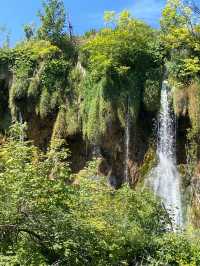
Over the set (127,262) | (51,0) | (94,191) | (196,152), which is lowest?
(127,262)

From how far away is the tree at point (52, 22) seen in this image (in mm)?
26156

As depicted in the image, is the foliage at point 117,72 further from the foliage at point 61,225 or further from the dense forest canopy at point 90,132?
→ the foliage at point 61,225

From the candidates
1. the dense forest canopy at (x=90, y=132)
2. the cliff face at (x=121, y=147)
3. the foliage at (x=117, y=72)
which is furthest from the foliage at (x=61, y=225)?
the foliage at (x=117, y=72)

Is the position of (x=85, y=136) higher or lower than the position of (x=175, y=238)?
higher

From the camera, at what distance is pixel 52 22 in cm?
2623

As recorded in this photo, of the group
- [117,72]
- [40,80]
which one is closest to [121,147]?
[117,72]

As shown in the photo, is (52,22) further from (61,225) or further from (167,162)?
(61,225)

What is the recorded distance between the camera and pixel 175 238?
47.4 ft

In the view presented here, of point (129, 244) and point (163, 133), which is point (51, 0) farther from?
point (129, 244)

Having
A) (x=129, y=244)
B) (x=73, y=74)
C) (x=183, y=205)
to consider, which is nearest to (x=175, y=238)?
(x=129, y=244)

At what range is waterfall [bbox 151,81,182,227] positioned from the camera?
68.5 feet

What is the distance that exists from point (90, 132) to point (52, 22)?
250 inches

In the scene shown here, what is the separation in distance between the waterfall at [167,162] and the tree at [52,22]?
6121 millimetres

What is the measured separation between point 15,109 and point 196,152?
7.66 metres
